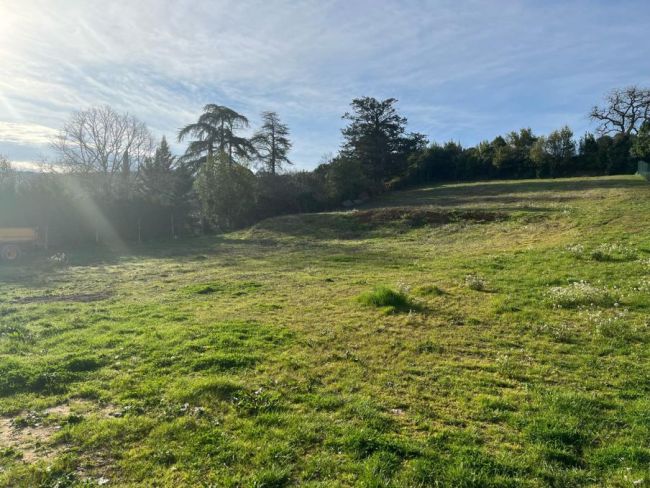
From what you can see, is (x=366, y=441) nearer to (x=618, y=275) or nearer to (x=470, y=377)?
(x=470, y=377)

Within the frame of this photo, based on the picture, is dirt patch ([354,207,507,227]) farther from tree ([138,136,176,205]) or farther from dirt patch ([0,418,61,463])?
dirt patch ([0,418,61,463])

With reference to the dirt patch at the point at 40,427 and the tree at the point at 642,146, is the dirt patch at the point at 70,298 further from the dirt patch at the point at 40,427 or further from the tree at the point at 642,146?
the tree at the point at 642,146

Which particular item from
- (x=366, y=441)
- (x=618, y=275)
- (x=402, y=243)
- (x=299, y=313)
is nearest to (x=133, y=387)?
(x=366, y=441)

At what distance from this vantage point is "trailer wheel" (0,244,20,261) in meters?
21.4

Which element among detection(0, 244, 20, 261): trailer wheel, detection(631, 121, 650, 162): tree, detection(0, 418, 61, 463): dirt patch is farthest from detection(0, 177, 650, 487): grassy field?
detection(631, 121, 650, 162): tree

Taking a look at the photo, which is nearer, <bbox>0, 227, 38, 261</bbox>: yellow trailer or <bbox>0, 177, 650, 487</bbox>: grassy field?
<bbox>0, 177, 650, 487</bbox>: grassy field

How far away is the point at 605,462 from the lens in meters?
3.56

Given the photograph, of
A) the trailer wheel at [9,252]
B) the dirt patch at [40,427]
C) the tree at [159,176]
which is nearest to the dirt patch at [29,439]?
the dirt patch at [40,427]

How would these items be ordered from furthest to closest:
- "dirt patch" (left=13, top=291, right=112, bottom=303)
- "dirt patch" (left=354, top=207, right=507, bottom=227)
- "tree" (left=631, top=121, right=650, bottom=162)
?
1. "tree" (left=631, top=121, right=650, bottom=162)
2. "dirt patch" (left=354, top=207, right=507, bottom=227)
3. "dirt patch" (left=13, top=291, right=112, bottom=303)

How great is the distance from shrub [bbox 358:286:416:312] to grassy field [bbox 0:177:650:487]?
31mm

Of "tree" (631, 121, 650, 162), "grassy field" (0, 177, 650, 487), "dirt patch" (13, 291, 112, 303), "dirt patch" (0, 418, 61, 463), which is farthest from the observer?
"tree" (631, 121, 650, 162)

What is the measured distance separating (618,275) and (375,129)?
4169 cm

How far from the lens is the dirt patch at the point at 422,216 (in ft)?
76.8

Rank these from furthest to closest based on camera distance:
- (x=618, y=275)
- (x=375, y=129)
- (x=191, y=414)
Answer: (x=375, y=129) < (x=618, y=275) < (x=191, y=414)
